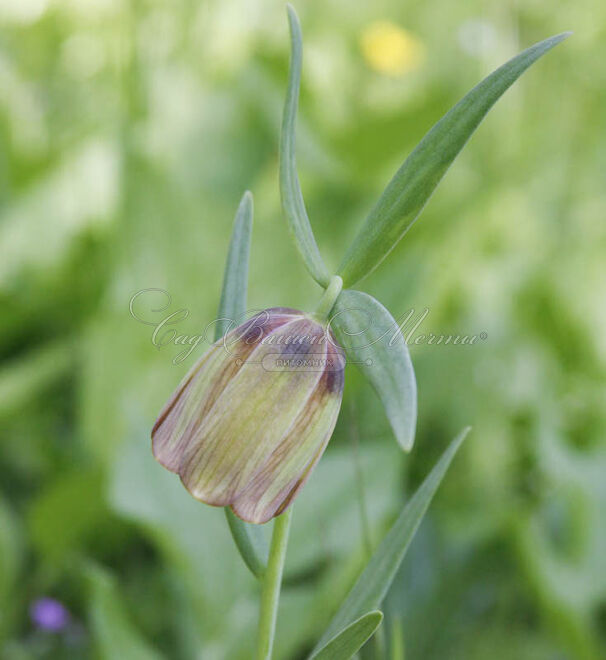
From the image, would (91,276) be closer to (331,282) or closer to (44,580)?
(44,580)

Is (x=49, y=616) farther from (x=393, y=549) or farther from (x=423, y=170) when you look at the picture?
(x=423, y=170)

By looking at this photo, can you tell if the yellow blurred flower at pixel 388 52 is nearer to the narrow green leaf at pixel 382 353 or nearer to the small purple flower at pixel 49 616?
the small purple flower at pixel 49 616

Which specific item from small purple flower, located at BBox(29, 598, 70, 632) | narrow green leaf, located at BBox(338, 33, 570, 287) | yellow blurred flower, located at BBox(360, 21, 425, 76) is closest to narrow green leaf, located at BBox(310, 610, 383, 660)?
narrow green leaf, located at BBox(338, 33, 570, 287)

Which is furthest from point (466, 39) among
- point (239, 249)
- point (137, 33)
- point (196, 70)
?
point (239, 249)

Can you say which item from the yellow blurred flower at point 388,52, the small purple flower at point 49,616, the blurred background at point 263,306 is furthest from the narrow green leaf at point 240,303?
the yellow blurred flower at point 388,52

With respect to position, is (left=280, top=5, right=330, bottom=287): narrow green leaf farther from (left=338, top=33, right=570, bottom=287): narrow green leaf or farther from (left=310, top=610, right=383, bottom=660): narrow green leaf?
(left=310, top=610, right=383, bottom=660): narrow green leaf

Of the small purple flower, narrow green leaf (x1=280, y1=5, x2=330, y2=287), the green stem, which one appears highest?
narrow green leaf (x1=280, y1=5, x2=330, y2=287)

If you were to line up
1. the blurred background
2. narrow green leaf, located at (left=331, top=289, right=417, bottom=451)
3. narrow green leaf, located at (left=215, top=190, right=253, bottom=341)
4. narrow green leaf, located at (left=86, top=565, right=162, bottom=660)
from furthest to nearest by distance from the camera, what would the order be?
1. the blurred background
2. narrow green leaf, located at (left=86, top=565, right=162, bottom=660)
3. narrow green leaf, located at (left=215, top=190, right=253, bottom=341)
4. narrow green leaf, located at (left=331, top=289, right=417, bottom=451)
